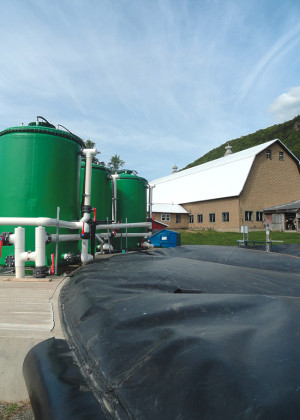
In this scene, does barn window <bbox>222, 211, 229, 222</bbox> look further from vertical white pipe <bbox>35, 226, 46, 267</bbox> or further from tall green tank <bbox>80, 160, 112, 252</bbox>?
vertical white pipe <bbox>35, 226, 46, 267</bbox>

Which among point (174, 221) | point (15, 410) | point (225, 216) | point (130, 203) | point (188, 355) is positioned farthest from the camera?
point (174, 221)

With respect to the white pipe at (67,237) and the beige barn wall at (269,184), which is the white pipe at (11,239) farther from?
the beige barn wall at (269,184)

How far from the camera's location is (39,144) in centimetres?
449

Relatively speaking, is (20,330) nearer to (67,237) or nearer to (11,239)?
(11,239)

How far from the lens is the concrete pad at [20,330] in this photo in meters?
1.80

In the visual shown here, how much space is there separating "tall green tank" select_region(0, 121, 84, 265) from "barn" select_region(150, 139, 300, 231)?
21.5 meters

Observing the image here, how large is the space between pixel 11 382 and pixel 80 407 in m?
0.96

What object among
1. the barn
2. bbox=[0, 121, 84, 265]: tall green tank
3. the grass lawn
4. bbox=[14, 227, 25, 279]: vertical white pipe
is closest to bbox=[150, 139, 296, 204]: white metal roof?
the barn

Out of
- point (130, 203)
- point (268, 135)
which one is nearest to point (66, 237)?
point (130, 203)

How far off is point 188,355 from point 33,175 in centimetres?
403

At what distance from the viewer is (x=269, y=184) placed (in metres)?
25.8

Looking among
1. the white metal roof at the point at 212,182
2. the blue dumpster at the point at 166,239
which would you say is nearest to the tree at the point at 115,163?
the white metal roof at the point at 212,182

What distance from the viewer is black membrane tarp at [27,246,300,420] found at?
35.9 inches

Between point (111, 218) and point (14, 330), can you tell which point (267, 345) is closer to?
point (14, 330)
